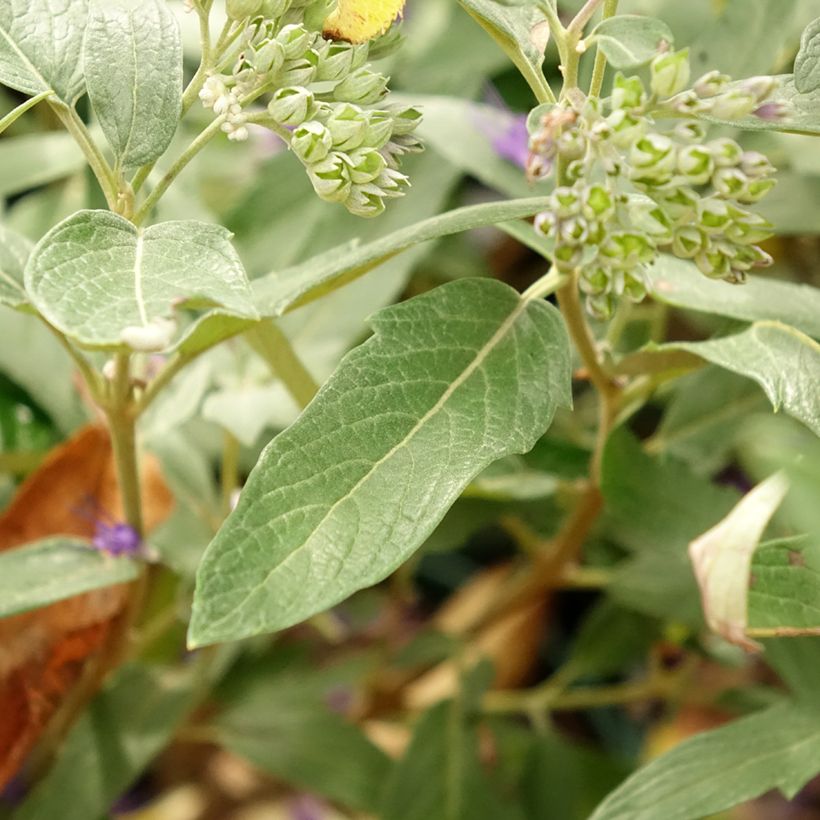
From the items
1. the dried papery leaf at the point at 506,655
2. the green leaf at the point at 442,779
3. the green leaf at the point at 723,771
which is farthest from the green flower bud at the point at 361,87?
the dried papery leaf at the point at 506,655

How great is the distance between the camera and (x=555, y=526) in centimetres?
74

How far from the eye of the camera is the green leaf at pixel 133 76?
0.39 meters

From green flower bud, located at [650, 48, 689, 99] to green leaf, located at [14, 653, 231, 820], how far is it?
17.7 inches

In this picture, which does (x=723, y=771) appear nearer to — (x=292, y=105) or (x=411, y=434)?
(x=411, y=434)

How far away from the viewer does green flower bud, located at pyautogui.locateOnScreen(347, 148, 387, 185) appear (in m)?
0.36

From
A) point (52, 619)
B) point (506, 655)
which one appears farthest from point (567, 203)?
point (506, 655)

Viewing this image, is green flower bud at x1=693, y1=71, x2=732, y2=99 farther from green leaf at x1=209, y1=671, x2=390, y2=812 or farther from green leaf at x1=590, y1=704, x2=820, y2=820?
green leaf at x1=209, y1=671, x2=390, y2=812

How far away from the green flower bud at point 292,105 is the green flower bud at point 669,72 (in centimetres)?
12

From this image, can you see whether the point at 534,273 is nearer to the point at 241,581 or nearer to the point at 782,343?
the point at 782,343

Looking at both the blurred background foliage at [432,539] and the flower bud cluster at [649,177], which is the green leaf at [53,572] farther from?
the flower bud cluster at [649,177]

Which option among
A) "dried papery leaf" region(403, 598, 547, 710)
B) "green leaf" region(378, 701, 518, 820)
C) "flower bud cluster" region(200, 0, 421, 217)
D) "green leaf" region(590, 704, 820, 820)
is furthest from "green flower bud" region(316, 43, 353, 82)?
"dried papery leaf" region(403, 598, 547, 710)

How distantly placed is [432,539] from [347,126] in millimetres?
340

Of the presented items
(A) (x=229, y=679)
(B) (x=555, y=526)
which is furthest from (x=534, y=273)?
(A) (x=229, y=679)

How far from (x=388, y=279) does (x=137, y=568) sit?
259 mm
